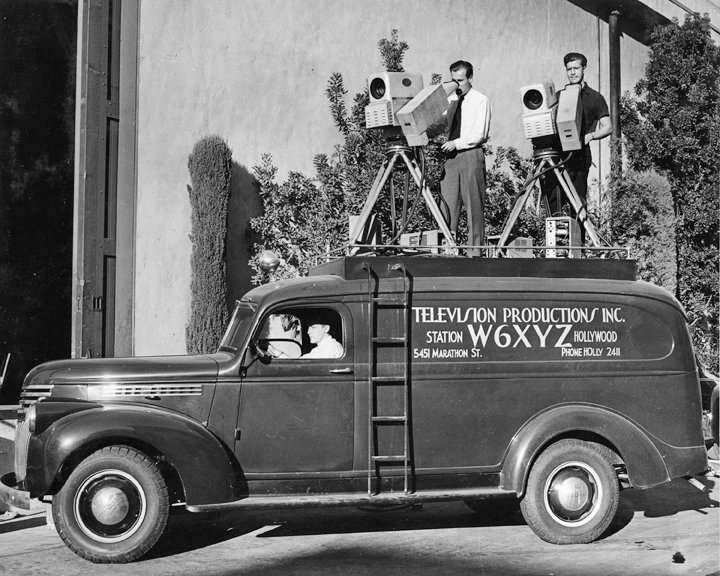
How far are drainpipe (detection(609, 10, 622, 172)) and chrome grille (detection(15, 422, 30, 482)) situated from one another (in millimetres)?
10284

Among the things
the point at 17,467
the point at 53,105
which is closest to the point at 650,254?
the point at 53,105

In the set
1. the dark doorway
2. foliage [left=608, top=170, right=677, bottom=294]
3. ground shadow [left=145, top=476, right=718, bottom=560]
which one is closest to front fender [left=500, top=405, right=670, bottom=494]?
ground shadow [left=145, top=476, right=718, bottom=560]

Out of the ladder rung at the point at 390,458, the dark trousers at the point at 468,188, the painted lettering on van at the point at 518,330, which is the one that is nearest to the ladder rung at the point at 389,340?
the painted lettering on van at the point at 518,330

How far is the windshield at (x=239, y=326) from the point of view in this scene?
22.7ft

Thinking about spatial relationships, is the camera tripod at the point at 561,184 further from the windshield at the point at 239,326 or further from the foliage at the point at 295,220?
the foliage at the point at 295,220

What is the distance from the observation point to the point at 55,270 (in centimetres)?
1181

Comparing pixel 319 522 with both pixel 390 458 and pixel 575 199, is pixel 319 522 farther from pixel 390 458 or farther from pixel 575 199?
pixel 575 199

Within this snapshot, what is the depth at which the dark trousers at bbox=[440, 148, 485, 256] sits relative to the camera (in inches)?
340

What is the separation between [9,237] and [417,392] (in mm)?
6715

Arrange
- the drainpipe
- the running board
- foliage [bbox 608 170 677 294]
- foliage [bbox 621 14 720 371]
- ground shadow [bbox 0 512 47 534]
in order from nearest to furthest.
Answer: the running board < ground shadow [bbox 0 512 47 534] < foliage [bbox 608 170 677 294] < foliage [bbox 621 14 720 371] < the drainpipe

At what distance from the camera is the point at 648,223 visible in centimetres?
1329

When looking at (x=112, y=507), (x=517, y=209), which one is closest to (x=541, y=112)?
(x=517, y=209)

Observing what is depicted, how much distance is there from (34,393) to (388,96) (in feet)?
12.7

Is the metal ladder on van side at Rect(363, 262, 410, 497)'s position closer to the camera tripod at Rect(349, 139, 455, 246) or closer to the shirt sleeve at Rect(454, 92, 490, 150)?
the camera tripod at Rect(349, 139, 455, 246)
